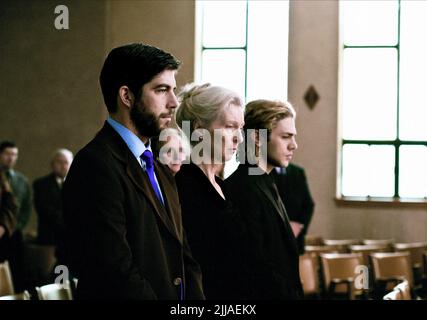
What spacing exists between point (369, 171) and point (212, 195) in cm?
79

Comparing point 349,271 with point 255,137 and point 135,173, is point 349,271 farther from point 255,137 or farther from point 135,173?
point 135,173

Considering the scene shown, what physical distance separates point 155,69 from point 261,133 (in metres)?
0.72

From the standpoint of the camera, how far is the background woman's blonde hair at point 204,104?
248 cm

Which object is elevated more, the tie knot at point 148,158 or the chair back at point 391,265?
the tie knot at point 148,158

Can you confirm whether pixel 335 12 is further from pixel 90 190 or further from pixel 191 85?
pixel 90 190

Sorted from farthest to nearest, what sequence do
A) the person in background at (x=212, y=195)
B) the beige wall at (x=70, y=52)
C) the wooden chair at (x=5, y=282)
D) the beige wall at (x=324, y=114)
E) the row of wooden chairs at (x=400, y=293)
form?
the wooden chair at (x=5, y=282) → the beige wall at (x=324, y=114) → the row of wooden chairs at (x=400, y=293) → the beige wall at (x=70, y=52) → the person in background at (x=212, y=195)

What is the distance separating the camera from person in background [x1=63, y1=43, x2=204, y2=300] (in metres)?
1.99

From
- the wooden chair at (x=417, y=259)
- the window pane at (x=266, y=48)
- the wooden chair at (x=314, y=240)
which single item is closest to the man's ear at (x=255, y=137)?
the window pane at (x=266, y=48)

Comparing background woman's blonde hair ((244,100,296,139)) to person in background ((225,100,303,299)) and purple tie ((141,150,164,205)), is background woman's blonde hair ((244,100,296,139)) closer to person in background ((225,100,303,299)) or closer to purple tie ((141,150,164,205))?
person in background ((225,100,303,299))

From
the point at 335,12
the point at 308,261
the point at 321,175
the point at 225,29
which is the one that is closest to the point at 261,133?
the point at 225,29

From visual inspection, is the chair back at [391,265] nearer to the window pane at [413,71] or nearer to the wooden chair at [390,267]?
the wooden chair at [390,267]

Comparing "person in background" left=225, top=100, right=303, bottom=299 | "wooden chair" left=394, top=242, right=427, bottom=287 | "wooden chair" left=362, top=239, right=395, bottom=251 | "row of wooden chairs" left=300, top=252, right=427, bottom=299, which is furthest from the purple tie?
"wooden chair" left=394, top=242, right=427, bottom=287

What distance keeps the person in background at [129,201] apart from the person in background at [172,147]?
389mm

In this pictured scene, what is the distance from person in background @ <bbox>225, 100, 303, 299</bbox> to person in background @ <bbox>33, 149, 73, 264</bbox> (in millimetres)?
659
